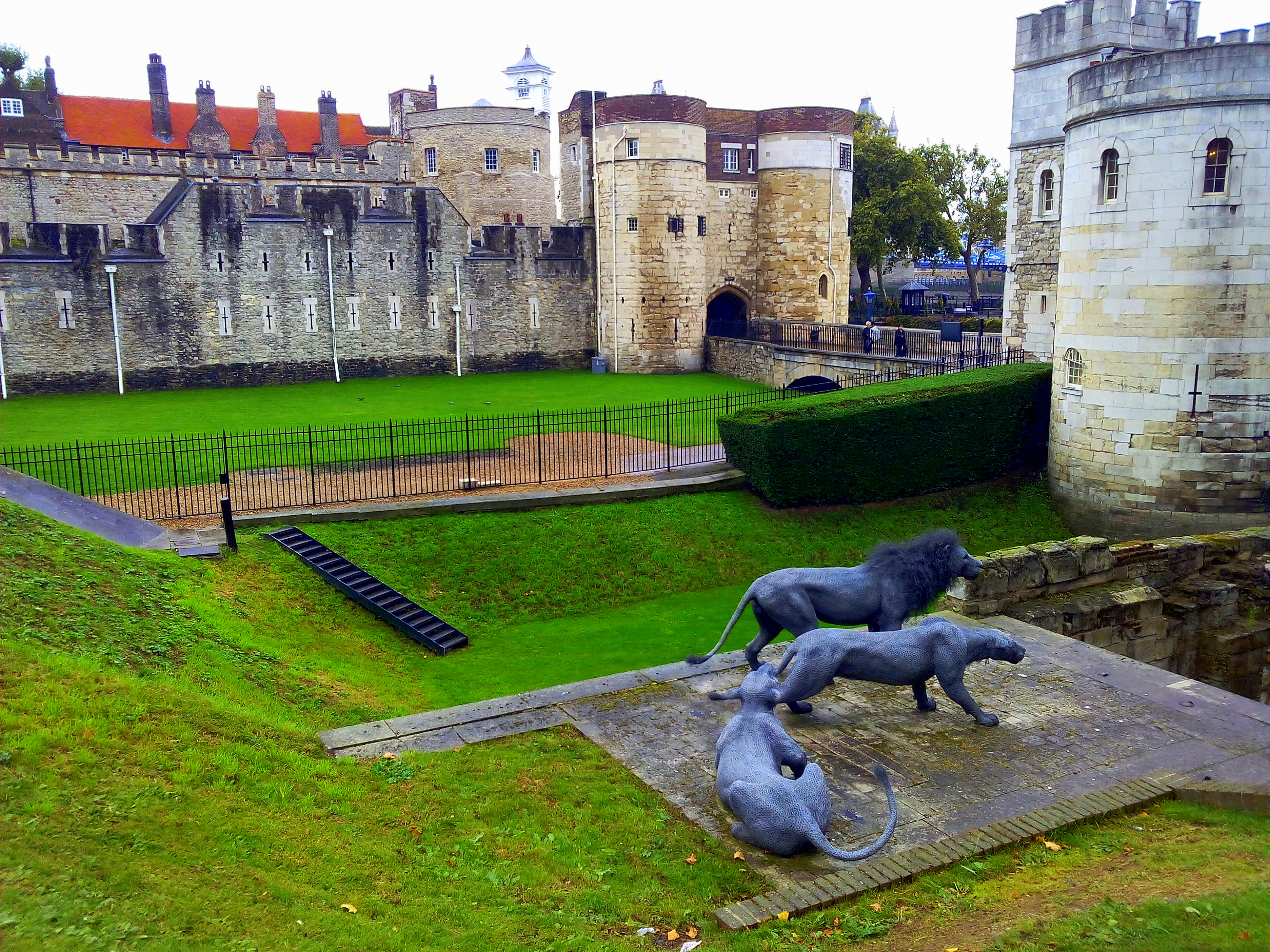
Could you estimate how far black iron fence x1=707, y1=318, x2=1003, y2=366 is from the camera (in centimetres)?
2706

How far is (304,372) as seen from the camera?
113 feet

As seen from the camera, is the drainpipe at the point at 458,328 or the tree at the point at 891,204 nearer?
the drainpipe at the point at 458,328

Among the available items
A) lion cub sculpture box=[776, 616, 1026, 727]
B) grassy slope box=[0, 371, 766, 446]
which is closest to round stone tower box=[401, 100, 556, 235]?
grassy slope box=[0, 371, 766, 446]

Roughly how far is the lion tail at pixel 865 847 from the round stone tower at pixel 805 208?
34783 millimetres

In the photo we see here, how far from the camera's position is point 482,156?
48.4 meters

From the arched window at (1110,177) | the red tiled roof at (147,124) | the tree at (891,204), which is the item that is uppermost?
the red tiled roof at (147,124)

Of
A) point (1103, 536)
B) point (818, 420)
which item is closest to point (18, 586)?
point (818, 420)

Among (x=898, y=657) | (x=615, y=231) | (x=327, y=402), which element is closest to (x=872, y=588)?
(x=898, y=657)

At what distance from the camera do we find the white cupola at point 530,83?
9081 centimetres

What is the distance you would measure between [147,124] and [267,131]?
5548 millimetres

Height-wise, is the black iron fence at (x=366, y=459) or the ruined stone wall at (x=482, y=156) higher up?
the ruined stone wall at (x=482, y=156)

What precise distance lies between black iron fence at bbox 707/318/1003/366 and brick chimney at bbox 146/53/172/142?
30.6m

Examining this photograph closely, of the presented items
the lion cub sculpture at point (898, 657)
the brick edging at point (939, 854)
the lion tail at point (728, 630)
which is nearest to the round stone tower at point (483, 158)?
the lion tail at point (728, 630)

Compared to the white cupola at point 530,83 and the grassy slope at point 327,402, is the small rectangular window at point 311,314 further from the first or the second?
the white cupola at point 530,83
